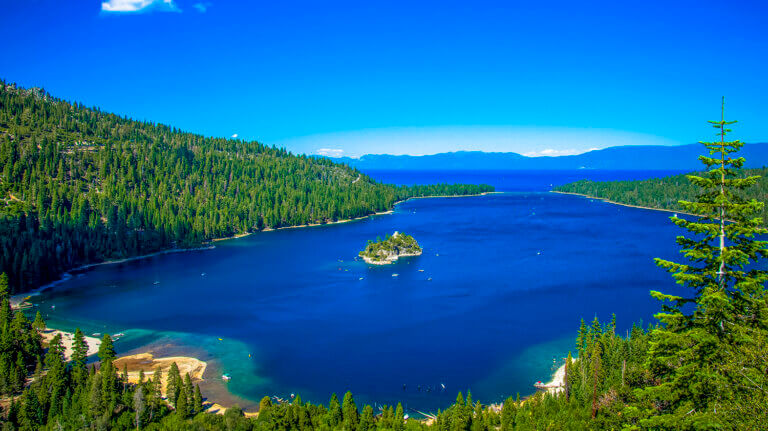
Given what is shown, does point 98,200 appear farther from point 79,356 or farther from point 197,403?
point 197,403

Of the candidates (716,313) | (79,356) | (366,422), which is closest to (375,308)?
(366,422)

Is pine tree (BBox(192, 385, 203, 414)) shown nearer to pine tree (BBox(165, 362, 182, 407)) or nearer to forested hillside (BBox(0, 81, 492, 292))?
pine tree (BBox(165, 362, 182, 407))

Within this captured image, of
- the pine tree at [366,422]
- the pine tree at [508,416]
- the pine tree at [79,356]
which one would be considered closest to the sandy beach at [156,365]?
the pine tree at [79,356]

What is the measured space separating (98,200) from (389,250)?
83653 mm

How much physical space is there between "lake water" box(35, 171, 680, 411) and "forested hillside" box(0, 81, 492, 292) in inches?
349

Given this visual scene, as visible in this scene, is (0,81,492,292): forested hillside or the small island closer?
(0,81,492,292): forested hillside

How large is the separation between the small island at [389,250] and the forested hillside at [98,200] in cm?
→ 4942

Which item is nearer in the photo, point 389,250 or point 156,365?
point 156,365

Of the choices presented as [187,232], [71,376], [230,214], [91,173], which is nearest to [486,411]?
[71,376]

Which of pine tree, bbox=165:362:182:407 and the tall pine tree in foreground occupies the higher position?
the tall pine tree in foreground

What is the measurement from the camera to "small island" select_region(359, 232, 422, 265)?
377 ft

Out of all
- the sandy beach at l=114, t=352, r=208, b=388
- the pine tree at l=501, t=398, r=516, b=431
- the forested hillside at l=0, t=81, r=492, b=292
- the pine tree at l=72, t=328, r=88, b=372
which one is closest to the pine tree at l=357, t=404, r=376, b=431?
the pine tree at l=501, t=398, r=516, b=431

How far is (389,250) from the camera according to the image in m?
116

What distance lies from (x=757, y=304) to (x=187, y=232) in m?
137
